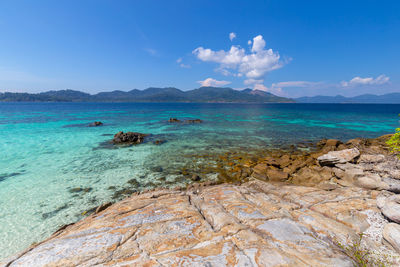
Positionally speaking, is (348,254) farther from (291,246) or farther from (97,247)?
(97,247)

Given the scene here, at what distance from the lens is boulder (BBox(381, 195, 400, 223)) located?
5137mm

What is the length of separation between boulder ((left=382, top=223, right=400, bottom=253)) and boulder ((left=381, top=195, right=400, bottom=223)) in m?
0.42

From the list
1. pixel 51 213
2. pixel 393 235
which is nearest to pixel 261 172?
pixel 393 235

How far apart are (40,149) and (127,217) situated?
74.2 feet

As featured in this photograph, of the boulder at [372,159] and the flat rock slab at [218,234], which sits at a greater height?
the boulder at [372,159]

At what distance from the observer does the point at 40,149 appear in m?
20.3

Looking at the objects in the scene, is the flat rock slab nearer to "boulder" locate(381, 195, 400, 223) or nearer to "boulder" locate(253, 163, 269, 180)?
"boulder" locate(381, 195, 400, 223)

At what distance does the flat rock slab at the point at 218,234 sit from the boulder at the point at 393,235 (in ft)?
2.36

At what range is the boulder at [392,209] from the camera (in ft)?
16.9

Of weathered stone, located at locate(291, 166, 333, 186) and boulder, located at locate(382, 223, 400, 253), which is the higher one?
boulder, located at locate(382, 223, 400, 253)

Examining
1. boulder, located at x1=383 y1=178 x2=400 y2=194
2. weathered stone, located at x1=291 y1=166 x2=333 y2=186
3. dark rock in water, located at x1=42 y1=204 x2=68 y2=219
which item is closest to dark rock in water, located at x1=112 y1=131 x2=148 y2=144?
dark rock in water, located at x1=42 y1=204 x2=68 y2=219

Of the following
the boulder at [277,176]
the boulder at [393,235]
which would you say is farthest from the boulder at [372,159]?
the boulder at [393,235]

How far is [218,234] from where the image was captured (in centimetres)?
523

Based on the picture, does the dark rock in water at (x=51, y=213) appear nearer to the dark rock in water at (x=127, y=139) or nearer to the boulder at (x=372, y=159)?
the dark rock in water at (x=127, y=139)
